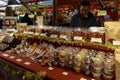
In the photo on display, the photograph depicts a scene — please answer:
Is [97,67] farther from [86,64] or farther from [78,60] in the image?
[78,60]

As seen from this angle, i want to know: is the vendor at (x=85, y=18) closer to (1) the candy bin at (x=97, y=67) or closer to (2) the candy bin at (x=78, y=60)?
(2) the candy bin at (x=78, y=60)

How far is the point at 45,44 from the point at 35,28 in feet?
1.75

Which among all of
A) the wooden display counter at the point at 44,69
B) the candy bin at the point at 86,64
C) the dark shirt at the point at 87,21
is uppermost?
the dark shirt at the point at 87,21

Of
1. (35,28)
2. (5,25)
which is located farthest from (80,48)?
(5,25)

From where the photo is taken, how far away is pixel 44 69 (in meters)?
2.61

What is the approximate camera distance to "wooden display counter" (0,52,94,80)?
7.50 feet

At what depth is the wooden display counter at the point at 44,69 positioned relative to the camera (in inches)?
89.9

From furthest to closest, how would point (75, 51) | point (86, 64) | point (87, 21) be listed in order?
point (87, 21) → point (75, 51) → point (86, 64)

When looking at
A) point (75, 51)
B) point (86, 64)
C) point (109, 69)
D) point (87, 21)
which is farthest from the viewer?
point (87, 21)

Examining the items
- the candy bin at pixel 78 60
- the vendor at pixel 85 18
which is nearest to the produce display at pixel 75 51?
the candy bin at pixel 78 60

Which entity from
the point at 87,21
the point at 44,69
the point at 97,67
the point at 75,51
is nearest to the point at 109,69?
the point at 97,67

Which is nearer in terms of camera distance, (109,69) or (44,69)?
(109,69)

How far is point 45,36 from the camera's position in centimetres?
324

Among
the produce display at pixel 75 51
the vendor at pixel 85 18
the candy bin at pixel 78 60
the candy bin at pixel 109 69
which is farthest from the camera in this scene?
the vendor at pixel 85 18
